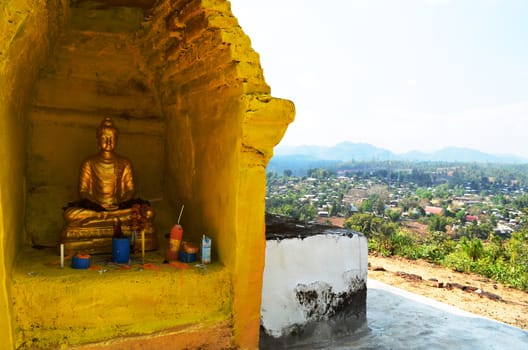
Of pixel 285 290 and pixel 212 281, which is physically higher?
pixel 212 281

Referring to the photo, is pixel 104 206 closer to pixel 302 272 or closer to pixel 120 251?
pixel 120 251

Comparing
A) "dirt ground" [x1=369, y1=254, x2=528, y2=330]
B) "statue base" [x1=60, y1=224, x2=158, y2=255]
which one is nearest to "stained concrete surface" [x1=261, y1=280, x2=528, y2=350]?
"dirt ground" [x1=369, y1=254, x2=528, y2=330]

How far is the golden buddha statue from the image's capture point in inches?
176

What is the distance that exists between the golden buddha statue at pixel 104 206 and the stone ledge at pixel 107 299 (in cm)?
27

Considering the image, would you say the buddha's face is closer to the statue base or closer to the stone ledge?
the statue base

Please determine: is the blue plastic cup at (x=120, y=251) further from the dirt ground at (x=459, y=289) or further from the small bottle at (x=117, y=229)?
the dirt ground at (x=459, y=289)

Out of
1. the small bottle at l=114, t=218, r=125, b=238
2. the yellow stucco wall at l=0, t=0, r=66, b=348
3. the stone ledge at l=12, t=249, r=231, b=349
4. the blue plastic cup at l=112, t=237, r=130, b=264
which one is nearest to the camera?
the yellow stucco wall at l=0, t=0, r=66, b=348

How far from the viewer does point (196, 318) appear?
4.06 m

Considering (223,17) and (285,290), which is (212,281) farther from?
(223,17)

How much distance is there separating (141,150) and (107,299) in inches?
93.3

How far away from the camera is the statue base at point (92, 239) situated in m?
4.41

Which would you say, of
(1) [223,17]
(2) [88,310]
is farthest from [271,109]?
(2) [88,310]

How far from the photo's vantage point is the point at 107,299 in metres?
3.71

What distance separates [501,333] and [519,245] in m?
9.60
